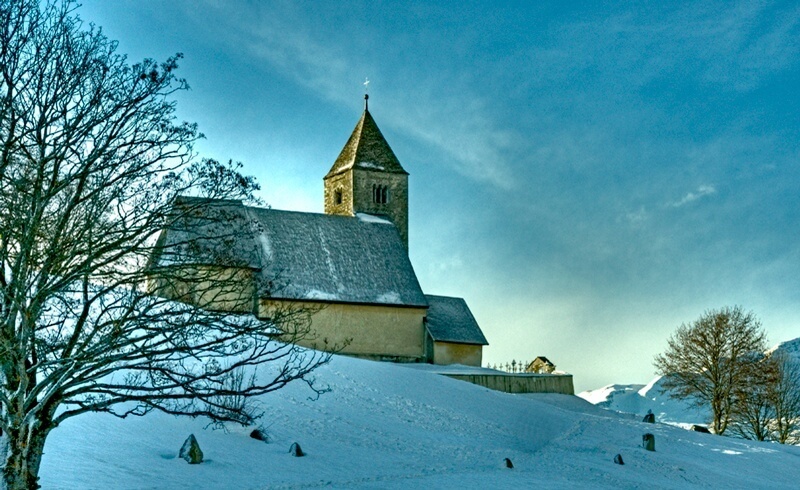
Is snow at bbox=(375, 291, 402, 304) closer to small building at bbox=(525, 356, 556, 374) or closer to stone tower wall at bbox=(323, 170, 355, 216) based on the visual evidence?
stone tower wall at bbox=(323, 170, 355, 216)

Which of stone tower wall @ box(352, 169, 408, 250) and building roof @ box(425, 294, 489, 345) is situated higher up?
stone tower wall @ box(352, 169, 408, 250)

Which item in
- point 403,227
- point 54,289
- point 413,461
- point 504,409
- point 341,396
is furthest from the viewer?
point 403,227

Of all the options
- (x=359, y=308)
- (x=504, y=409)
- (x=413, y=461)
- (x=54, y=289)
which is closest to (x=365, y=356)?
(x=359, y=308)

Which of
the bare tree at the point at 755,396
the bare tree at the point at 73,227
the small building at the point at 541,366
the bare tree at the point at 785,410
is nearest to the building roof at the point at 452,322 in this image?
the small building at the point at 541,366

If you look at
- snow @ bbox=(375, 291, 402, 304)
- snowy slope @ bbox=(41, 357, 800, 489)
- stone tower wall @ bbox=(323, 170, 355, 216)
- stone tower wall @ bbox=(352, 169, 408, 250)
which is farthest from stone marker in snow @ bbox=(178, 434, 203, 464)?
stone tower wall @ bbox=(323, 170, 355, 216)

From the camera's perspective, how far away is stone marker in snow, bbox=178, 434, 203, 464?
20.4m

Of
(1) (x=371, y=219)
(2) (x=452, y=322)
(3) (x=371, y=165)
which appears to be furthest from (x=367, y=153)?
(2) (x=452, y=322)

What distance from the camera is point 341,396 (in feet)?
97.9

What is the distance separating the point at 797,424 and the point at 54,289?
166 ft

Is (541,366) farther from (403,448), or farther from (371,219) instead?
(403,448)

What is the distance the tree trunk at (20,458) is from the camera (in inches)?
520

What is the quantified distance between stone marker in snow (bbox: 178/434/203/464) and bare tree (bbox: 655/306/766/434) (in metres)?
33.5

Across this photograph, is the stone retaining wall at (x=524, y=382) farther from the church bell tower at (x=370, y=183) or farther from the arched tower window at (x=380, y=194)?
the arched tower window at (x=380, y=194)

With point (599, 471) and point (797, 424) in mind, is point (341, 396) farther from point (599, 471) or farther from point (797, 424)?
point (797, 424)
